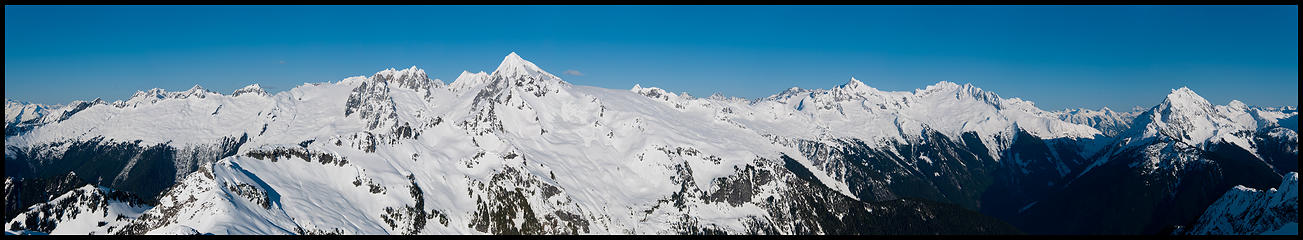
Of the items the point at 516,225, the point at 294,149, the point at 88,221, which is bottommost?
the point at 516,225

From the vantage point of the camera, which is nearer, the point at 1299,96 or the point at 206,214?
the point at 1299,96

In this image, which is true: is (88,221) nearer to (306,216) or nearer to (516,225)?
(306,216)

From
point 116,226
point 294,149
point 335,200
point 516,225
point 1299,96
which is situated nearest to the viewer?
point 1299,96

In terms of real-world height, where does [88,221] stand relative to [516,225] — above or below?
above

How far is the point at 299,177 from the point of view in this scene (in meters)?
165
